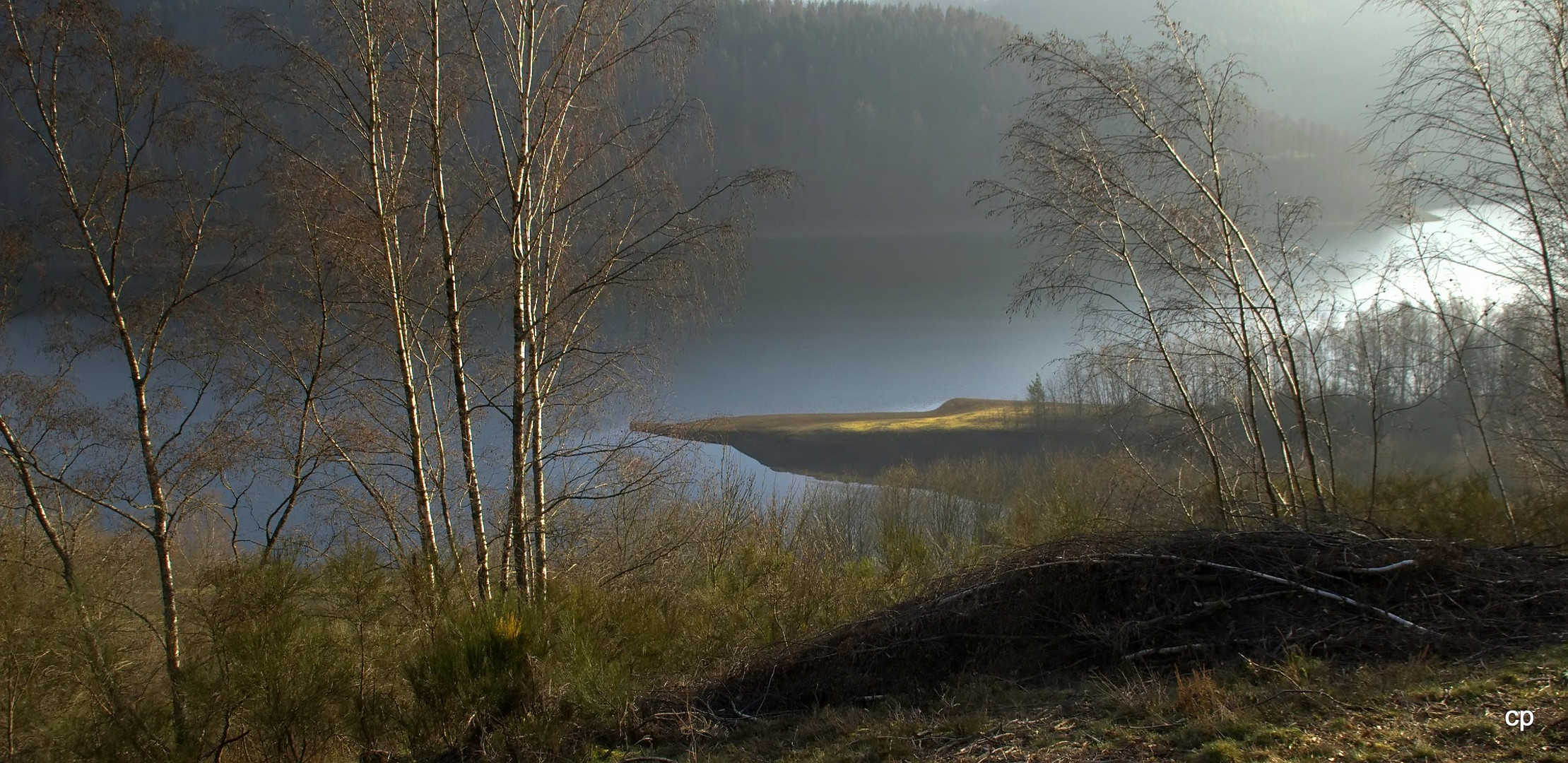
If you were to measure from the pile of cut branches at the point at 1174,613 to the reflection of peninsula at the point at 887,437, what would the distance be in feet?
71.1

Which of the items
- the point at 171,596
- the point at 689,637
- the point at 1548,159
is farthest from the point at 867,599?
the point at 1548,159

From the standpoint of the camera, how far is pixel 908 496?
2253cm

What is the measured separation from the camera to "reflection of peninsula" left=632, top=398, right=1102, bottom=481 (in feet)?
95.2

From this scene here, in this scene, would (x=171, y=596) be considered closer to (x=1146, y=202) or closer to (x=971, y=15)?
(x=1146, y=202)

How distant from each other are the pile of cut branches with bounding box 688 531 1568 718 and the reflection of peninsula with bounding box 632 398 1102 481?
21673mm

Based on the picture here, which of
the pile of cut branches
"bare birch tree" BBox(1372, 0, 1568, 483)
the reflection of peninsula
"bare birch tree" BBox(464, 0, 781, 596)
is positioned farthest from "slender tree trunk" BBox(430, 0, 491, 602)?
the reflection of peninsula

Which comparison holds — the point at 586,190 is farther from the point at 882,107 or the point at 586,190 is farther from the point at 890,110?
the point at 890,110

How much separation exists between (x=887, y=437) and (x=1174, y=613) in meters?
25.0

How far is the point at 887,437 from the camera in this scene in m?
30.4

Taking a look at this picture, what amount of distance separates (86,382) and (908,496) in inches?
834

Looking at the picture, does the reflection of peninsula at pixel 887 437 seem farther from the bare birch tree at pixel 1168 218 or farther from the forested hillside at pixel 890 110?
the forested hillside at pixel 890 110

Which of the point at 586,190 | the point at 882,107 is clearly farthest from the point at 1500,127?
the point at 882,107

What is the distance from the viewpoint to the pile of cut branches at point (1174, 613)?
4738 mm

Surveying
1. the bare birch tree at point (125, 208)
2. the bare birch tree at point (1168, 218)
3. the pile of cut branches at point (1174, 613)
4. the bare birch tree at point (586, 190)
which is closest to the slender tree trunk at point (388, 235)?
the bare birch tree at point (586, 190)
